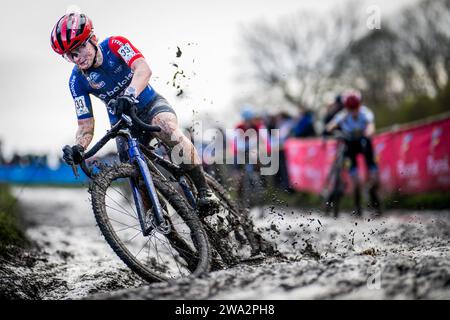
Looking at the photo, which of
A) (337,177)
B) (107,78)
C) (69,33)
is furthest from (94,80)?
(337,177)

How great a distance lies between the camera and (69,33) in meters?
4.96

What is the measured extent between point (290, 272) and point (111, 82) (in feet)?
7.79

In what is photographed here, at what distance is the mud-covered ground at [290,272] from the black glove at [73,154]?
40.8 inches

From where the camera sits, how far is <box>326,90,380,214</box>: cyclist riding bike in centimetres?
1078

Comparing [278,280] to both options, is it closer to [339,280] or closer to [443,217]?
[339,280]

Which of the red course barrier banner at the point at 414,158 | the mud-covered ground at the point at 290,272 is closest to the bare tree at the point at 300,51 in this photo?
the red course barrier banner at the point at 414,158

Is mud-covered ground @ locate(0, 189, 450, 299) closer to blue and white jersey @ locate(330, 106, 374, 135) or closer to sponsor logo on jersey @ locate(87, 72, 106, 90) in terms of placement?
sponsor logo on jersey @ locate(87, 72, 106, 90)

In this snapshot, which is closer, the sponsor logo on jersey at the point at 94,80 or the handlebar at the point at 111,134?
the handlebar at the point at 111,134

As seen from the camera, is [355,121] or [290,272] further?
[355,121]

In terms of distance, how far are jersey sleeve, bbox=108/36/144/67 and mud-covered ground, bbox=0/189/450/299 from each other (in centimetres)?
188

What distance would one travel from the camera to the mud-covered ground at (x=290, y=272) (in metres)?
3.59

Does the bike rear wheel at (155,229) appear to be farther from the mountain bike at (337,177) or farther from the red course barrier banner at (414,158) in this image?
the red course barrier banner at (414,158)

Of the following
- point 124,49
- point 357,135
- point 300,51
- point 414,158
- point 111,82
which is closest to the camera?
point 124,49

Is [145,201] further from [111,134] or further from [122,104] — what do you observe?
[122,104]
